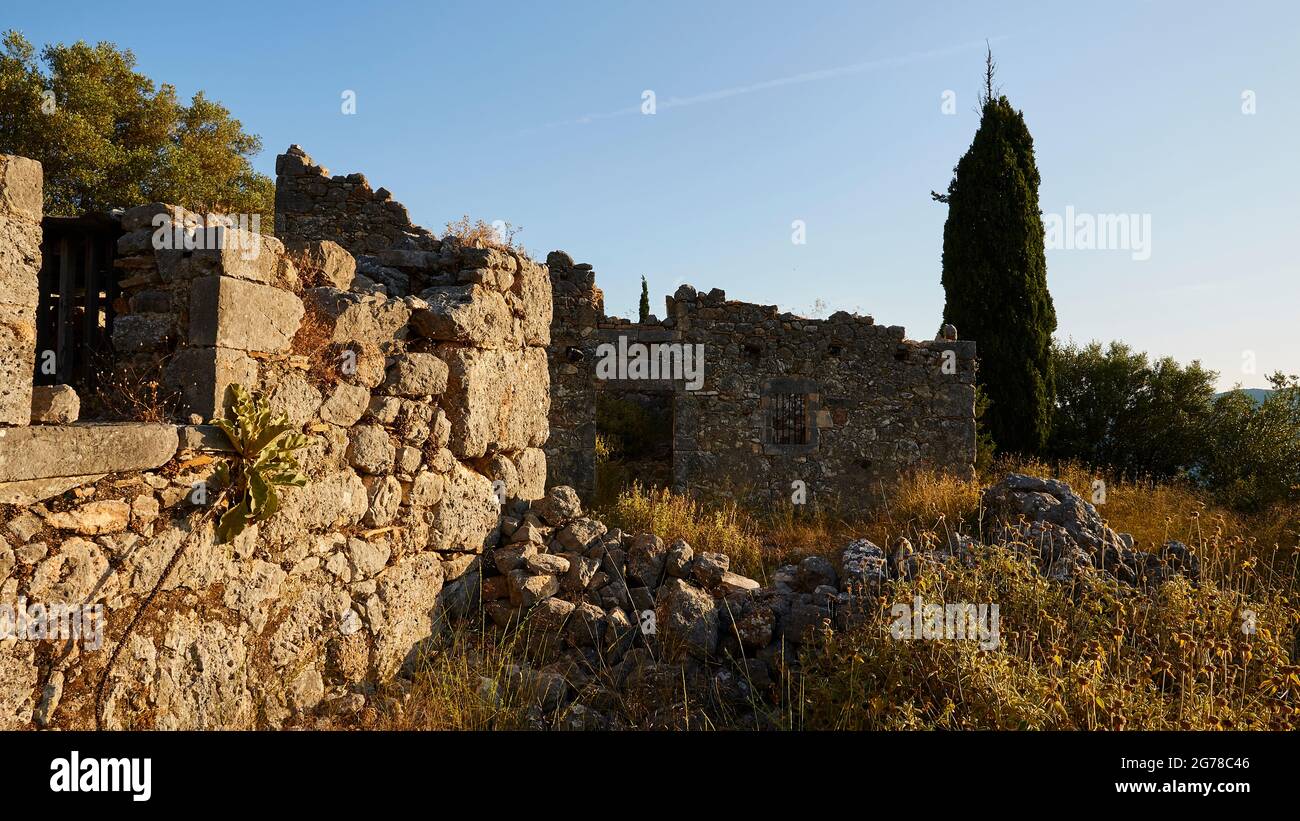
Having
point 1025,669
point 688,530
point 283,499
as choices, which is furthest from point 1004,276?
point 283,499

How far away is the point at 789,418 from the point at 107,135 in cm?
1307

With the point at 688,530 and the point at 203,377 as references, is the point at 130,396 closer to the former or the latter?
the point at 203,377

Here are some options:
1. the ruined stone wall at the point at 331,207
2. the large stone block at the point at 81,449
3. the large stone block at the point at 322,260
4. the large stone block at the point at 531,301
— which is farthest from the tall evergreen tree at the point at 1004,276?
the large stone block at the point at 81,449

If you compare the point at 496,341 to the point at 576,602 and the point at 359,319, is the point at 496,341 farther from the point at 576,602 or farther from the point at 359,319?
the point at 576,602

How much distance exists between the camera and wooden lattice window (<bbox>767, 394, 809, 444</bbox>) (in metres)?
11.1

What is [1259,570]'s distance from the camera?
6832mm

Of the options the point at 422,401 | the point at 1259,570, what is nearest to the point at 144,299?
the point at 422,401

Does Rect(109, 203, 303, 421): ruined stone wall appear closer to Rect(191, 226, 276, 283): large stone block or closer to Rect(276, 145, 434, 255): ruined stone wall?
Rect(191, 226, 276, 283): large stone block

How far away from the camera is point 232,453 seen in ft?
11.1

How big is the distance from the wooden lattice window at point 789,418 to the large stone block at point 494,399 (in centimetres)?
577

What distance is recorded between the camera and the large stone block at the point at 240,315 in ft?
11.1

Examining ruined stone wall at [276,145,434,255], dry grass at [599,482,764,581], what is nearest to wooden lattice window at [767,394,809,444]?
dry grass at [599,482,764,581]

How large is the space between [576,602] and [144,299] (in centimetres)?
279

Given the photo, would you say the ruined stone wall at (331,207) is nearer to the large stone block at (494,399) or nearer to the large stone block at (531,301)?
the large stone block at (531,301)
